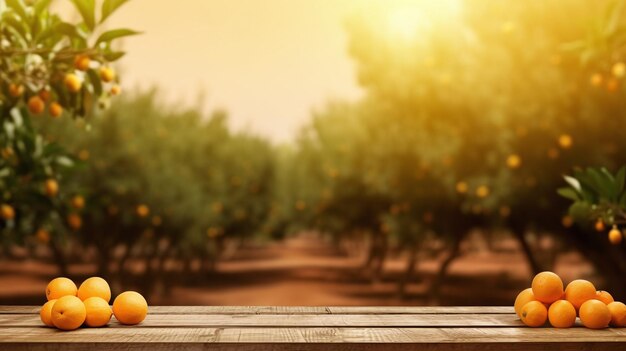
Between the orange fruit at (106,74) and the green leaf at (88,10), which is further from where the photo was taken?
the orange fruit at (106,74)

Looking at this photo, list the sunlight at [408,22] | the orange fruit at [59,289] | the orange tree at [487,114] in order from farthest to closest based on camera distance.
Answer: the sunlight at [408,22] → the orange tree at [487,114] → the orange fruit at [59,289]

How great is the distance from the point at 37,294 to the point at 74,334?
73.8 ft

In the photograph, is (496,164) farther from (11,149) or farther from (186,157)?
(186,157)

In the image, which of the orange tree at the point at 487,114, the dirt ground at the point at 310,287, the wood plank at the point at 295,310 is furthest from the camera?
the dirt ground at the point at 310,287

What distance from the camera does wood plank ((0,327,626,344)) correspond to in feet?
9.48

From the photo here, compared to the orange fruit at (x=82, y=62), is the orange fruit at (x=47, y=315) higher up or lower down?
lower down

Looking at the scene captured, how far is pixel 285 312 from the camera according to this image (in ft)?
11.8

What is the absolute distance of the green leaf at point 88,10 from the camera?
364 centimetres

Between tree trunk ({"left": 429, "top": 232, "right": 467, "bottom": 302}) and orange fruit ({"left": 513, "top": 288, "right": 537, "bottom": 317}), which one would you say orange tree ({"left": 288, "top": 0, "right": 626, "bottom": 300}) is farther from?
orange fruit ({"left": 513, "top": 288, "right": 537, "bottom": 317})

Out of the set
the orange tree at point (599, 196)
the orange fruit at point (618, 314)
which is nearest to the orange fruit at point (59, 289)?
the orange fruit at point (618, 314)

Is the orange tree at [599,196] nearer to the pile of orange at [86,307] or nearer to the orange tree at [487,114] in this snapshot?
the orange tree at [487,114]

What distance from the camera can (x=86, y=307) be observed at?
3.18 metres

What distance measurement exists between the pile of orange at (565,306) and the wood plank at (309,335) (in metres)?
0.11

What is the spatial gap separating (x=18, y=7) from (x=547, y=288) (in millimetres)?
3007
